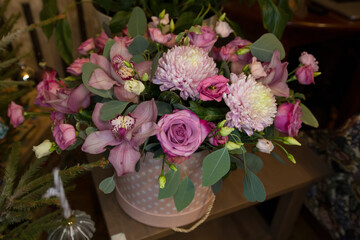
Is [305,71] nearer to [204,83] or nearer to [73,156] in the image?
[204,83]

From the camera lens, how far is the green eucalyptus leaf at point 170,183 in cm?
61

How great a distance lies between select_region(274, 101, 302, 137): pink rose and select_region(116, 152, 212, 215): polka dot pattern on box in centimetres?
16

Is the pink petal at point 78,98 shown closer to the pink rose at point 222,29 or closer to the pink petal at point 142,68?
the pink petal at point 142,68

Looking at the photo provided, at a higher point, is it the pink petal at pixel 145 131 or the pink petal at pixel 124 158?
the pink petal at pixel 145 131

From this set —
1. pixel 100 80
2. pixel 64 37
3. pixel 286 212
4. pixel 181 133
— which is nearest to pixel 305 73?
pixel 181 133

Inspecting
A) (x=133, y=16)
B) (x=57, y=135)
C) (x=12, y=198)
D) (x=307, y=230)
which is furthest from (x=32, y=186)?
(x=307, y=230)

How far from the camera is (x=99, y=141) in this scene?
0.56 m

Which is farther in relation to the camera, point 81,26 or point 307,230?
point 81,26

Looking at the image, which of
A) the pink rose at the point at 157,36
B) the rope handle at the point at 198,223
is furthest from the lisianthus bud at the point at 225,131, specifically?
the rope handle at the point at 198,223

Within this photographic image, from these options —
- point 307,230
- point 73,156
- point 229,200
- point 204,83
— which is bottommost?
point 307,230

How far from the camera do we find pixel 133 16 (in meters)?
0.65

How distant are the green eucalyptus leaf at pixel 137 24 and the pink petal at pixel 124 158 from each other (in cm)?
23

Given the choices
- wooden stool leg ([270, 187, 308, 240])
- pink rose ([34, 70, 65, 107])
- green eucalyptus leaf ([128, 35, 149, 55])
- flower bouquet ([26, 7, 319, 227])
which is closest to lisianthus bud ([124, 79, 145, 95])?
flower bouquet ([26, 7, 319, 227])

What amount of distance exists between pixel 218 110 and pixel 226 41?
18cm
